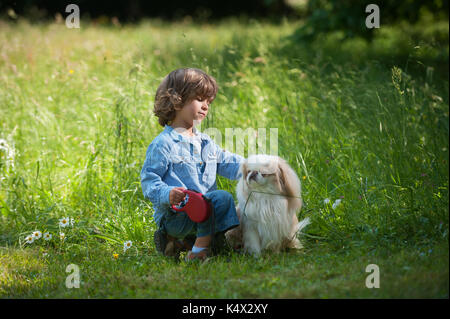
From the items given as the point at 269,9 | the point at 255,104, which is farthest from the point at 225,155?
the point at 269,9

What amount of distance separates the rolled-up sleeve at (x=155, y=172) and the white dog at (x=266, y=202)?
1.52 ft

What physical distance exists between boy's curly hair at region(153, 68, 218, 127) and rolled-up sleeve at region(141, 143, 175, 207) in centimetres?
A: 27

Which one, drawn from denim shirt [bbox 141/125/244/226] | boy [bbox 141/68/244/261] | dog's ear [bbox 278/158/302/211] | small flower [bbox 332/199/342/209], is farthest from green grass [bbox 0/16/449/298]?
denim shirt [bbox 141/125/244/226]

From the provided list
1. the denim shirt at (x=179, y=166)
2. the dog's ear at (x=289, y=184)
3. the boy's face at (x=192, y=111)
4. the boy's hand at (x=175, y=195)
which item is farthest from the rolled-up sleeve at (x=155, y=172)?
the dog's ear at (x=289, y=184)

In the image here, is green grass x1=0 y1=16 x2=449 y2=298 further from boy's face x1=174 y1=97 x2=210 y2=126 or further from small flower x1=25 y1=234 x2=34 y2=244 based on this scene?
boy's face x1=174 y1=97 x2=210 y2=126

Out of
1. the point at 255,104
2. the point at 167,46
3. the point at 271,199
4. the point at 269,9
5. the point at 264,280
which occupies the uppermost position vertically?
the point at 269,9

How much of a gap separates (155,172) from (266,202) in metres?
0.68

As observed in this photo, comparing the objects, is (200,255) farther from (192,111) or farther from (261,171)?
(192,111)

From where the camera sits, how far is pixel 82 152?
450cm

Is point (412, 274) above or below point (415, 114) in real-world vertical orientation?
below

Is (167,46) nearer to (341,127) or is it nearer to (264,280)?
(341,127)

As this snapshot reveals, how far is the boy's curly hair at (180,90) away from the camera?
289 centimetres

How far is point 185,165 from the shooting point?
9.42 ft

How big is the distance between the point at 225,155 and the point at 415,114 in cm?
147
